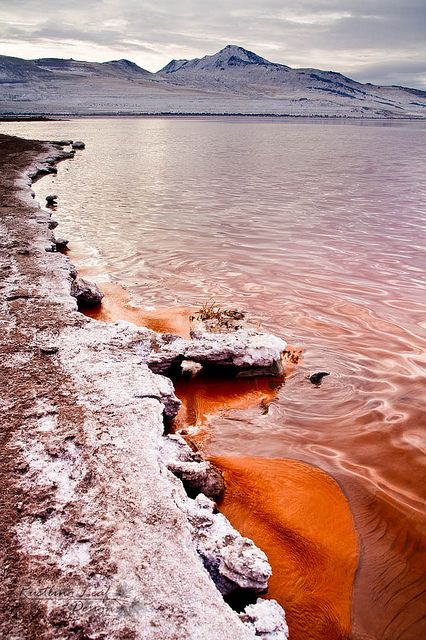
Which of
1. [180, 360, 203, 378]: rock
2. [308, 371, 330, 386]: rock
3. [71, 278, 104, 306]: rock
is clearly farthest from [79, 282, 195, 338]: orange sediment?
[308, 371, 330, 386]: rock

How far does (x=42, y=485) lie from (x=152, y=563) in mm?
740

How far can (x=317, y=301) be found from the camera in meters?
5.95

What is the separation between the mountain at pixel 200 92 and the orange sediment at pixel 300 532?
72.2 metres

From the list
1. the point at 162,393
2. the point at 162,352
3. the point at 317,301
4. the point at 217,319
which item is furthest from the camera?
the point at 317,301

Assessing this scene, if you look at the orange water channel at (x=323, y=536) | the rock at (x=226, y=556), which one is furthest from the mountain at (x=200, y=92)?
the rock at (x=226, y=556)

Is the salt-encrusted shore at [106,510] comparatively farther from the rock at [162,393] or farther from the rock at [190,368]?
the rock at [190,368]

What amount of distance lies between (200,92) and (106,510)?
127467 mm

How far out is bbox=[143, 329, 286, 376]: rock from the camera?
399 cm

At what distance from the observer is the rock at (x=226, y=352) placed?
3.99 meters

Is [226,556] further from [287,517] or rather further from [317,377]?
[317,377]

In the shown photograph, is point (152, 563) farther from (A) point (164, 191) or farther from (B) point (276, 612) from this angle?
(A) point (164, 191)

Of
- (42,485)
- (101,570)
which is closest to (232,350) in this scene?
(42,485)

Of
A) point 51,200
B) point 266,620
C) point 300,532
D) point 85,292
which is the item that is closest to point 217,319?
point 85,292

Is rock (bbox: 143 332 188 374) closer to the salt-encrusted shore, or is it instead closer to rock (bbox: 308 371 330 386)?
the salt-encrusted shore
